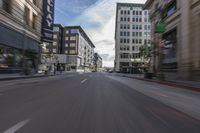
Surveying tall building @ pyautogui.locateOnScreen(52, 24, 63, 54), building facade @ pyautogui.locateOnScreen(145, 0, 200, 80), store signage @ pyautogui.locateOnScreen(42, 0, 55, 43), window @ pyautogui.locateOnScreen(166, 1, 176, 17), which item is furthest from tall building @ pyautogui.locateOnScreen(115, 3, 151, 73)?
window @ pyautogui.locateOnScreen(166, 1, 176, 17)

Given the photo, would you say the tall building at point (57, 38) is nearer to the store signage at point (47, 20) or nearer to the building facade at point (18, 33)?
the store signage at point (47, 20)

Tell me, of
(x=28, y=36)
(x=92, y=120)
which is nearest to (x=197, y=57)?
(x=92, y=120)

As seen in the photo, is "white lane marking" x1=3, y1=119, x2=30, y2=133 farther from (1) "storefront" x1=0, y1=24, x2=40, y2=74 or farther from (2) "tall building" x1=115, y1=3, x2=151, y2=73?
(2) "tall building" x1=115, y1=3, x2=151, y2=73

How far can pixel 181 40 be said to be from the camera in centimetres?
3247

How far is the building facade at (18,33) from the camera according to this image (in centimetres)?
3316

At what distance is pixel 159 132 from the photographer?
5.09 meters

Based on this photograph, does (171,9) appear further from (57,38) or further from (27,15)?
(57,38)

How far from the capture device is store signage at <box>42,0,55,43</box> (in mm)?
51750

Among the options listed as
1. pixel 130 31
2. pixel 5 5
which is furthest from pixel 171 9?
pixel 130 31

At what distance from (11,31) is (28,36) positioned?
23.1ft

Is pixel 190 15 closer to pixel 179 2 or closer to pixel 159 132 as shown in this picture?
pixel 179 2

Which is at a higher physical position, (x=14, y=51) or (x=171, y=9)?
(x=171, y=9)

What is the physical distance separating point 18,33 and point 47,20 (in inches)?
634

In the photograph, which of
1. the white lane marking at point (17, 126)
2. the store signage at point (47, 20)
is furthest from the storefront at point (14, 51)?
the white lane marking at point (17, 126)
